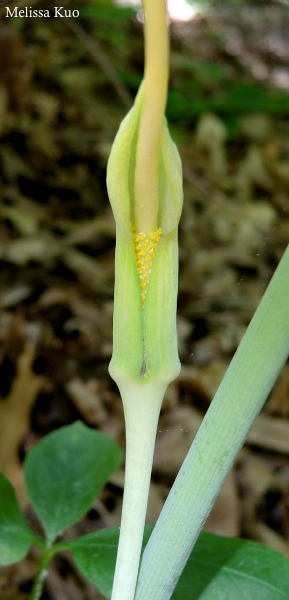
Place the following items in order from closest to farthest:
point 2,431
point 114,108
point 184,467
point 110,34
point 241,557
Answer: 1. point 184,467
2. point 241,557
3. point 2,431
4. point 114,108
5. point 110,34

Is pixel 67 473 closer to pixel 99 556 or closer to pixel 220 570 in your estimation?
pixel 99 556

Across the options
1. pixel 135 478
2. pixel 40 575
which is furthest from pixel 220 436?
pixel 40 575

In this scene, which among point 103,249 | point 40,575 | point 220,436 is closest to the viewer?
point 220,436

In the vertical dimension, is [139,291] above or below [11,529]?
above

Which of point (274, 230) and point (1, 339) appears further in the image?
point (274, 230)

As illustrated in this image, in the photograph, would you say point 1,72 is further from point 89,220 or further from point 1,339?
point 1,339

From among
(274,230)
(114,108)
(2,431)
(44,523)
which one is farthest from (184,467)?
(114,108)

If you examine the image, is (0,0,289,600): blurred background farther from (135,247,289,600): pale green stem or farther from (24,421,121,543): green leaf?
(135,247,289,600): pale green stem
